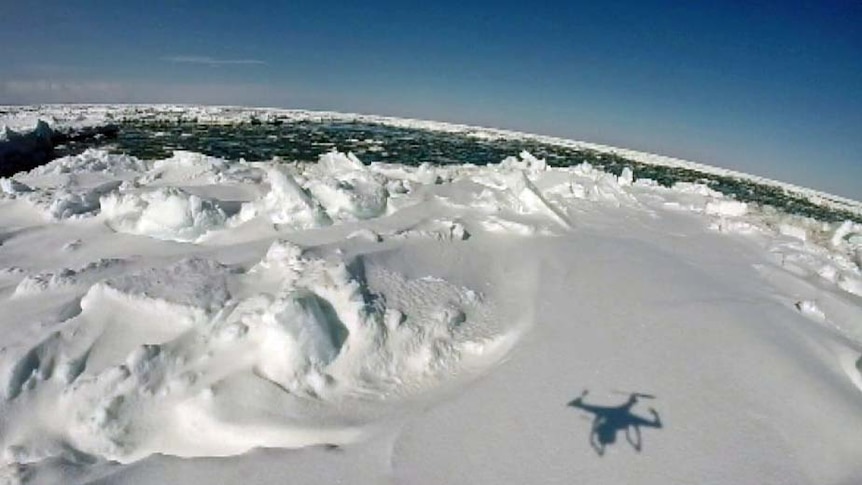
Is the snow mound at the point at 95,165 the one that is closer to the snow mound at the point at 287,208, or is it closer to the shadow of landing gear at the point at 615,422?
the snow mound at the point at 287,208

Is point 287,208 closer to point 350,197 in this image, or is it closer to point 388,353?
point 350,197

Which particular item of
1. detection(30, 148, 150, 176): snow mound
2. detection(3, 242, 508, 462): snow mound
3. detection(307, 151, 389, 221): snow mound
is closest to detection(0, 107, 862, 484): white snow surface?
detection(3, 242, 508, 462): snow mound

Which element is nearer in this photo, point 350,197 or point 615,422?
point 615,422

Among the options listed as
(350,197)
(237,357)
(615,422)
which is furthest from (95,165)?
(615,422)

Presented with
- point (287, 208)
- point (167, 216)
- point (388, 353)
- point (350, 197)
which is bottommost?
point (388, 353)

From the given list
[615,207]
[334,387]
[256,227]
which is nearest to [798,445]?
[334,387]

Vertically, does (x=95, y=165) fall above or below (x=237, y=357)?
above

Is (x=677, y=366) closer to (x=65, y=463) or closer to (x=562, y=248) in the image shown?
(x=562, y=248)
